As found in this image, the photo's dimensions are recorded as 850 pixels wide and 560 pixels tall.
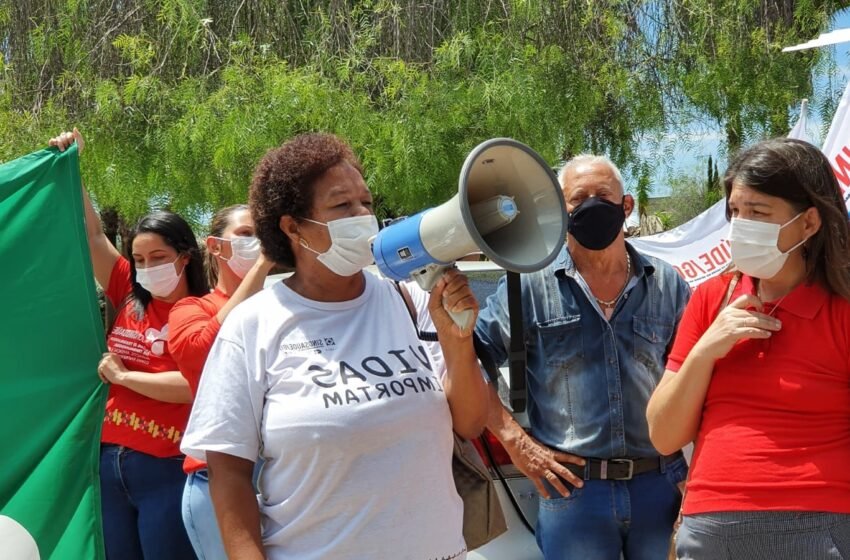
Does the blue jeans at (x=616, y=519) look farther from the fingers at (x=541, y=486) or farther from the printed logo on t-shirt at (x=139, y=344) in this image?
the printed logo on t-shirt at (x=139, y=344)

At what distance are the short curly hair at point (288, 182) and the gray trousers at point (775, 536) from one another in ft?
4.04

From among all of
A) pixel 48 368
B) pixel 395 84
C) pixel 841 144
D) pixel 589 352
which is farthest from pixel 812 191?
pixel 395 84

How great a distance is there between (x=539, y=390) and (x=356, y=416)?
1138mm

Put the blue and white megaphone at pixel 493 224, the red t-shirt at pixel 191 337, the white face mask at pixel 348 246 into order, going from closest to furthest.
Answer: the blue and white megaphone at pixel 493 224 < the white face mask at pixel 348 246 < the red t-shirt at pixel 191 337

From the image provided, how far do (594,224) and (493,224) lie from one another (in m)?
1.03

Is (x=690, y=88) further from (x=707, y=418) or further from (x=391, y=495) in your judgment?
(x=391, y=495)

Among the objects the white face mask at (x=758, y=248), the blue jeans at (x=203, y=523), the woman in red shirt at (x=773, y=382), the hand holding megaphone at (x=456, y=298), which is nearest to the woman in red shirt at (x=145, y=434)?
the blue jeans at (x=203, y=523)

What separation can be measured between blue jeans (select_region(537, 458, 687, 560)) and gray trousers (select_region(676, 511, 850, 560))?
0.58 metres

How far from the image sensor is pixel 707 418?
254 cm

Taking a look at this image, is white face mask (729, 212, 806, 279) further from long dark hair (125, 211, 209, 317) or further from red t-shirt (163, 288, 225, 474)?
long dark hair (125, 211, 209, 317)

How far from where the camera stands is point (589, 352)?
10.2 feet

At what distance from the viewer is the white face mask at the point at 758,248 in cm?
246

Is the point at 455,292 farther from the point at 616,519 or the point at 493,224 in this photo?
the point at 616,519

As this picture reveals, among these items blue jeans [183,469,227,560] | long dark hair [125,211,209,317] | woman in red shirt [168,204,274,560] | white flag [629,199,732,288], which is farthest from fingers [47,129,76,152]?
white flag [629,199,732,288]
